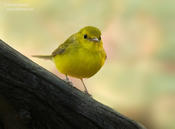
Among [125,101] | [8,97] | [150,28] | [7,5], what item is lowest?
[8,97]

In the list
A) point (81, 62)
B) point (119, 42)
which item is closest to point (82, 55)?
point (81, 62)

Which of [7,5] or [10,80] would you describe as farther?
[7,5]

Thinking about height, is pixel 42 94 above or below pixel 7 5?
below

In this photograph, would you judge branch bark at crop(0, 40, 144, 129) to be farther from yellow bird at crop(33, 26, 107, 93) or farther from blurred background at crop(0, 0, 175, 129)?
blurred background at crop(0, 0, 175, 129)

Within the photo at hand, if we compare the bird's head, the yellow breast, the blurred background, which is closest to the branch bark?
the yellow breast

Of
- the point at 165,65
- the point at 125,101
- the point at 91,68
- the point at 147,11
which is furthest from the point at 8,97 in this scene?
the point at 147,11

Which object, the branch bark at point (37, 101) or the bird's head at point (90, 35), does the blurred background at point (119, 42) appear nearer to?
the bird's head at point (90, 35)

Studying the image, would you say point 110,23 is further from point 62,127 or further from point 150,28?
point 62,127
